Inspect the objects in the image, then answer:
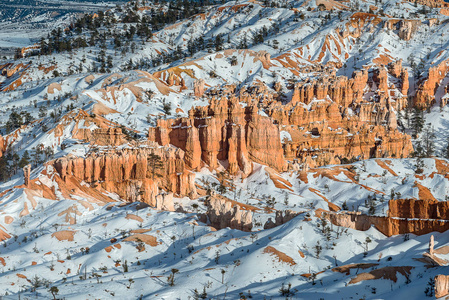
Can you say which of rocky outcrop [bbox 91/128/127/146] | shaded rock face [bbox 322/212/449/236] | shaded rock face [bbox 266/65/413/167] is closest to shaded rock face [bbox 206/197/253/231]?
shaded rock face [bbox 322/212/449/236]

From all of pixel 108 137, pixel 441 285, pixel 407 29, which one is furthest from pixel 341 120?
pixel 441 285

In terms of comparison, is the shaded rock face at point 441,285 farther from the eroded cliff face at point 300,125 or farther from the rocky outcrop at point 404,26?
the rocky outcrop at point 404,26

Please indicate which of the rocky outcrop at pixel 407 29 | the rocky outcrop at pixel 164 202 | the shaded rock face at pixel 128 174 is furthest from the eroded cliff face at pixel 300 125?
the rocky outcrop at pixel 164 202

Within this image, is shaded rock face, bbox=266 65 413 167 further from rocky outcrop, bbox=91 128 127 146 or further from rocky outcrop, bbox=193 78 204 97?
rocky outcrop, bbox=91 128 127 146

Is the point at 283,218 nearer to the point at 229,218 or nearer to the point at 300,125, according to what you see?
the point at 229,218

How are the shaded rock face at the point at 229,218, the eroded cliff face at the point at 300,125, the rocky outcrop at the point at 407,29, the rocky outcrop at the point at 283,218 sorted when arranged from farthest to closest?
1. the rocky outcrop at the point at 407,29
2. the eroded cliff face at the point at 300,125
3. the shaded rock face at the point at 229,218
4. the rocky outcrop at the point at 283,218
